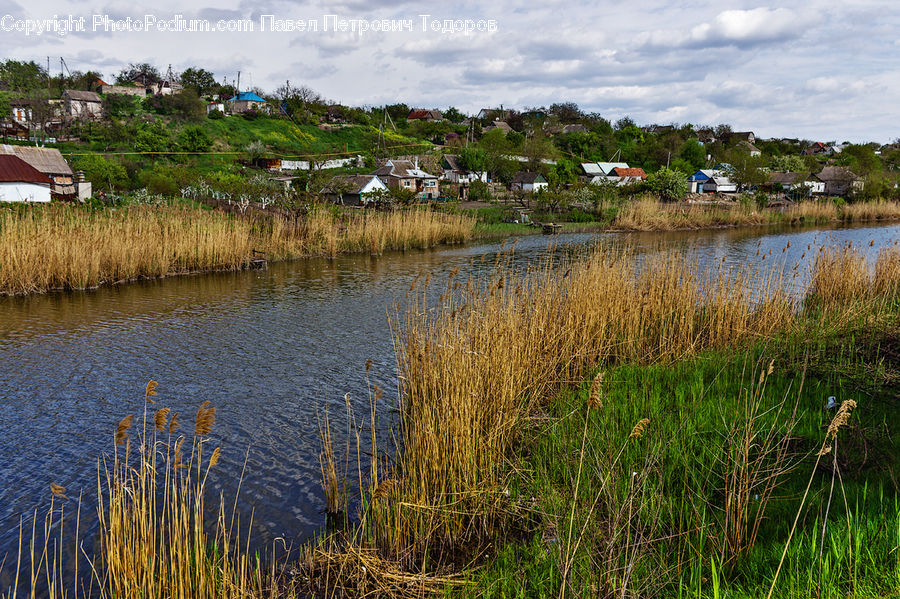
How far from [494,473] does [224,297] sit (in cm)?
1239

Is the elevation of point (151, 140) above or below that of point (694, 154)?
below

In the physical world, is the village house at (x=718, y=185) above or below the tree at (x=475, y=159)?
below

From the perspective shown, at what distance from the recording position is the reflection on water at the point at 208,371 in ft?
20.3

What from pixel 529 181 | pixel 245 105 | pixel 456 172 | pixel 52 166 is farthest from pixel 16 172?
pixel 245 105

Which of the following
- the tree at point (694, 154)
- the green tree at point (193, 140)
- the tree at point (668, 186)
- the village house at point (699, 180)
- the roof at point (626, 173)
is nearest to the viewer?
the tree at point (668, 186)

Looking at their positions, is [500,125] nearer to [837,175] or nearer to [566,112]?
A: [566,112]

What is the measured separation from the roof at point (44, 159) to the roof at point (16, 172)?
6.80m

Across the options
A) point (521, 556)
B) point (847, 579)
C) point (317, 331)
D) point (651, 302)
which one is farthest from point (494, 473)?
point (317, 331)

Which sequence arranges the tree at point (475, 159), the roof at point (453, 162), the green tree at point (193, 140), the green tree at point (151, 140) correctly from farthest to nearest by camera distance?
the roof at point (453, 162) < the tree at point (475, 159) < the green tree at point (193, 140) < the green tree at point (151, 140)

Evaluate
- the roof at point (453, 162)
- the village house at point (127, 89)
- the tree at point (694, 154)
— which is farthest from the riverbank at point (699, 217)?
the village house at point (127, 89)

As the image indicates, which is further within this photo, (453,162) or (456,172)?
(453,162)

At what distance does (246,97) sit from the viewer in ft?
303

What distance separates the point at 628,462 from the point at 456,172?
68.8 metres

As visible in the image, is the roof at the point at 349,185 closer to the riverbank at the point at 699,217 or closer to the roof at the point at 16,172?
the riverbank at the point at 699,217
